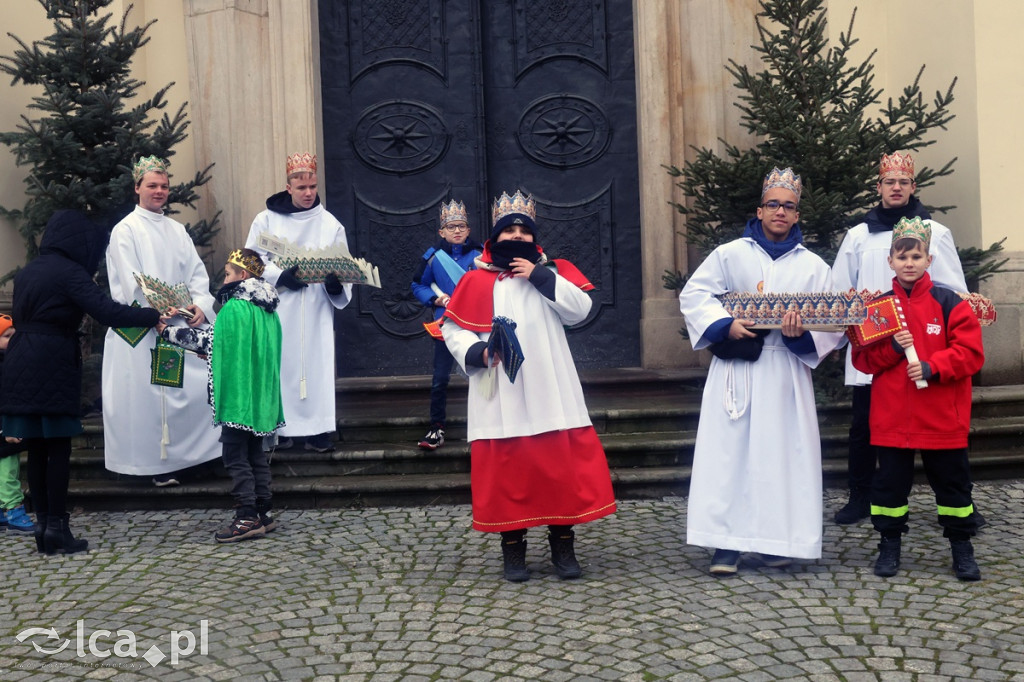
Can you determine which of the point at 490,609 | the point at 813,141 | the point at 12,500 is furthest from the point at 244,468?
the point at 813,141

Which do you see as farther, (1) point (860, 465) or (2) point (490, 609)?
(1) point (860, 465)

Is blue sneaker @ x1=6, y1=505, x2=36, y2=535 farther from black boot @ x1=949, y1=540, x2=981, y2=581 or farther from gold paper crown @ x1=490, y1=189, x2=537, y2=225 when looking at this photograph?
black boot @ x1=949, y1=540, x2=981, y2=581

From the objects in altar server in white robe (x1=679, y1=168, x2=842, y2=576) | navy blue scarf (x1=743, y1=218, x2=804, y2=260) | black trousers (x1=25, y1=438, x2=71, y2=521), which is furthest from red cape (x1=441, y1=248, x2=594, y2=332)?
black trousers (x1=25, y1=438, x2=71, y2=521)

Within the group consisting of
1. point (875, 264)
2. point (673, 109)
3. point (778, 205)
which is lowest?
point (875, 264)

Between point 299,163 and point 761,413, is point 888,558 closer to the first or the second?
point 761,413

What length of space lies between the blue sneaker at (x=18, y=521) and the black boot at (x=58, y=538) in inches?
27.1

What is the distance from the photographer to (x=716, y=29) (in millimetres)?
9695

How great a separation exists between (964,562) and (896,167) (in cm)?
226

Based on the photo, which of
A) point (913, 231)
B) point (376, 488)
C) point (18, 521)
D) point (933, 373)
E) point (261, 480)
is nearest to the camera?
point (933, 373)

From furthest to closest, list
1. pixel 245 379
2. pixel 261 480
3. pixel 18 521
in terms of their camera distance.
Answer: pixel 18 521 → pixel 261 480 → pixel 245 379

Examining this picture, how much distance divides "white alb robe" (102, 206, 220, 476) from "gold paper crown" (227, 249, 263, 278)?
3.71ft

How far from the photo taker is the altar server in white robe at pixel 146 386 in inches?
287

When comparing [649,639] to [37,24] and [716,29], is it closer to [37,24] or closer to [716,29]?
[716,29]

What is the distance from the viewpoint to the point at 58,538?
616cm
